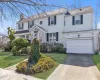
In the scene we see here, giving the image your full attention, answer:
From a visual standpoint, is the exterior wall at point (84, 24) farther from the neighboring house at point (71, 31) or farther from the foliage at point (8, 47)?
the foliage at point (8, 47)

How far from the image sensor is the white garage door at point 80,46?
73.9 ft

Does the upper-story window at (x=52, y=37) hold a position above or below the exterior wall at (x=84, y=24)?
below

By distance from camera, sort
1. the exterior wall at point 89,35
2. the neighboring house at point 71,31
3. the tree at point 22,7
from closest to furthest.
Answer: the tree at point 22,7, the exterior wall at point 89,35, the neighboring house at point 71,31

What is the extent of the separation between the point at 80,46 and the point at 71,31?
2893 mm

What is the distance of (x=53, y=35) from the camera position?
2683 centimetres

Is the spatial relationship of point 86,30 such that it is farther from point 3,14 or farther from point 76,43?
point 3,14

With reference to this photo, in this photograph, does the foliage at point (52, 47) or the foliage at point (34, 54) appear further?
the foliage at point (52, 47)

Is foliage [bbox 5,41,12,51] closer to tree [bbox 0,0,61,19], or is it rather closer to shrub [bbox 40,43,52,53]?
shrub [bbox 40,43,52,53]

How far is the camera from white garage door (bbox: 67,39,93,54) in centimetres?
2252

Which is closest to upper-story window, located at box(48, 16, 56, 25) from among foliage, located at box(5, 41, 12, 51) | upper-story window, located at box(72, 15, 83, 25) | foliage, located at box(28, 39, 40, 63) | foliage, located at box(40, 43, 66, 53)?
upper-story window, located at box(72, 15, 83, 25)

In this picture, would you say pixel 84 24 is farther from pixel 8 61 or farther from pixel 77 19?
pixel 8 61

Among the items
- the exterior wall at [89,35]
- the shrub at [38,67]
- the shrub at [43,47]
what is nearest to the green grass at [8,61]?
the shrub at [38,67]

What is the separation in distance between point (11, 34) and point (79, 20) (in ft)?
41.7

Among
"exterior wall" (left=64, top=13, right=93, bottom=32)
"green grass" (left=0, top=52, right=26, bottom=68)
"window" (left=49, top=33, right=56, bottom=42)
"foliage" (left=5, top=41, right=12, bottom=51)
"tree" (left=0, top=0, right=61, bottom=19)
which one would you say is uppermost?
"exterior wall" (left=64, top=13, right=93, bottom=32)
